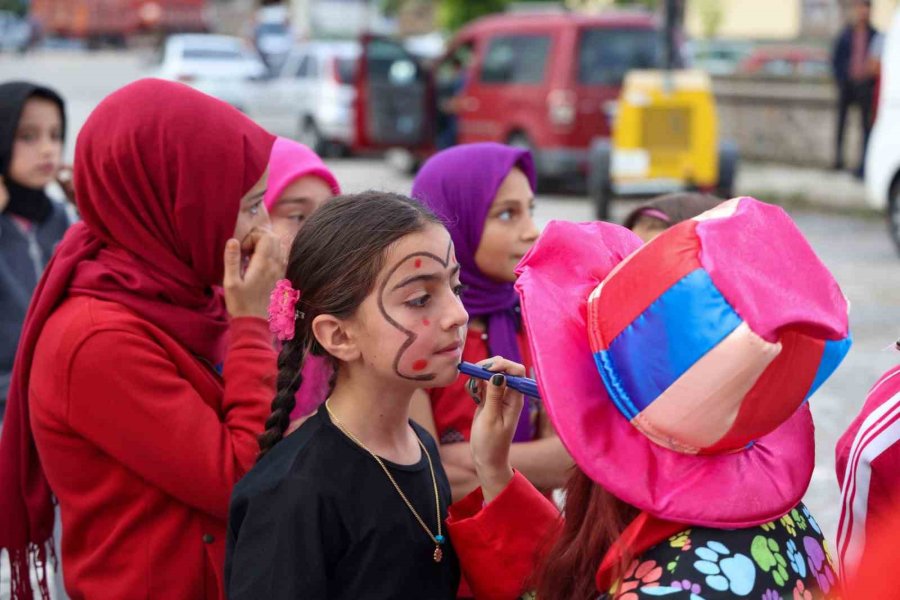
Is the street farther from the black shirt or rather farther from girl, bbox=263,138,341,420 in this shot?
the black shirt

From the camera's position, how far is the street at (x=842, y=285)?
219 inches

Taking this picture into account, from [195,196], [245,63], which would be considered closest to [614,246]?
[195,196]

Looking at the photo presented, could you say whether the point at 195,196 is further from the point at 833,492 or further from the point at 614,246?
the point at 833,492

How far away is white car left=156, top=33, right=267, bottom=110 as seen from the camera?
20.0 m

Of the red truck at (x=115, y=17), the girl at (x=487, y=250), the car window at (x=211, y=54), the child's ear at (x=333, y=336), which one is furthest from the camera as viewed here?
the red truck at (x=115, y=17)

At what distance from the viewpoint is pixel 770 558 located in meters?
1.70

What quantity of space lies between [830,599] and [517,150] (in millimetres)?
1809

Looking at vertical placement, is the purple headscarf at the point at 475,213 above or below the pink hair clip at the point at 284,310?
below

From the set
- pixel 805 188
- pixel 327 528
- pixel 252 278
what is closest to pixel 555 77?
pixel 805 188

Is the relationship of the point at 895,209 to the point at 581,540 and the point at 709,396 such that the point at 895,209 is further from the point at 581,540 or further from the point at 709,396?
the point at 709,396

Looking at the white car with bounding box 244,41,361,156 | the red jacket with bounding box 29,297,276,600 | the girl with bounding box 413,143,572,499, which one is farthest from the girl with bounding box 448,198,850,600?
the white car with bounding box 244,41,361,156

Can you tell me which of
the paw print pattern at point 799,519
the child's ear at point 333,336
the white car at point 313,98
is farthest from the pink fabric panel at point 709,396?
the white car at point 313,98

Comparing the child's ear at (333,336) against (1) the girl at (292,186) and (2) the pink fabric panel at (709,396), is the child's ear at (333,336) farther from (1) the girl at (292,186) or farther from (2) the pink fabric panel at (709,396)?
(1) the girl at (292,186)

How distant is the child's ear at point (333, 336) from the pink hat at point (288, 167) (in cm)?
142
